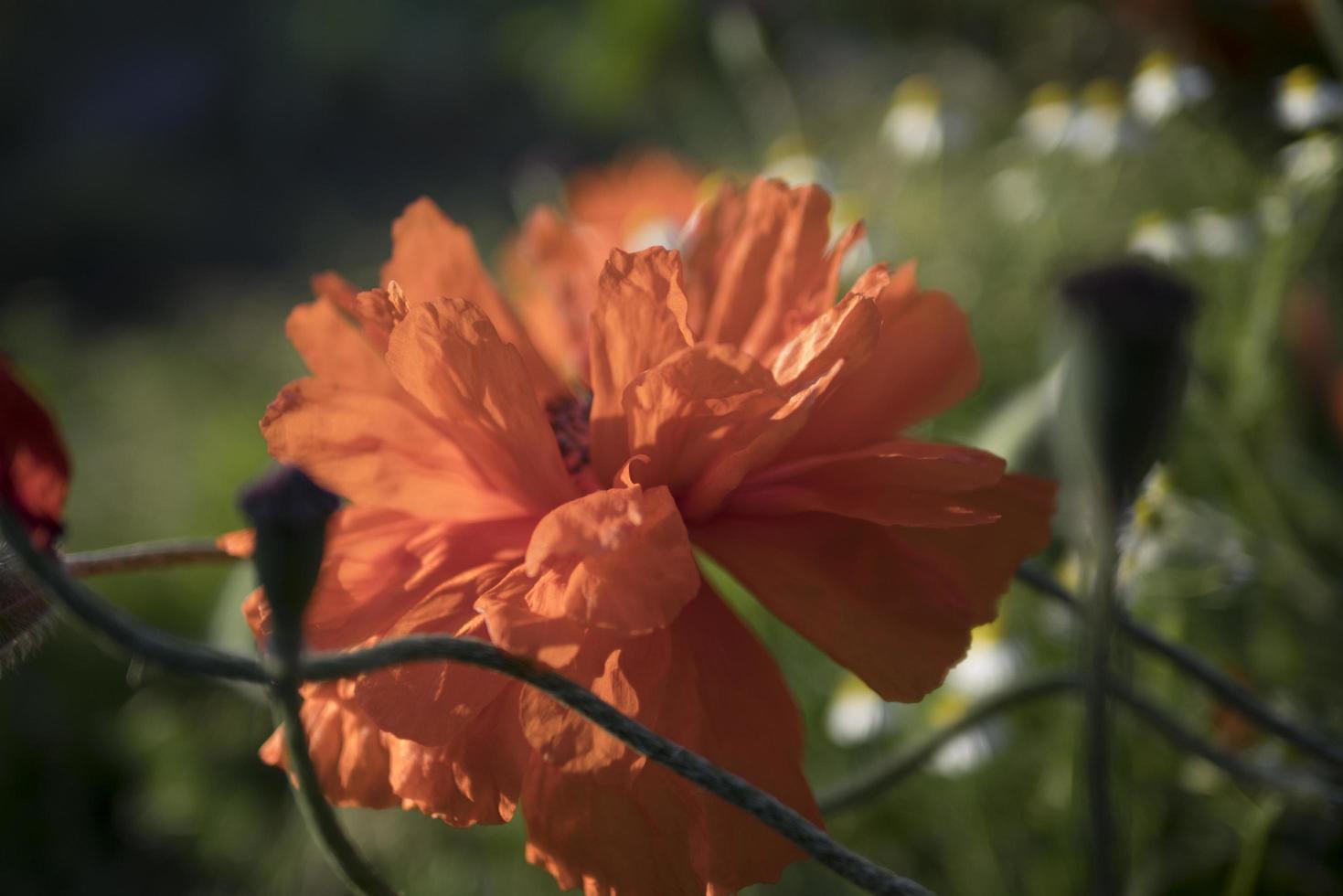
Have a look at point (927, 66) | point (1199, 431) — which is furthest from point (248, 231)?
point (1199, 431)

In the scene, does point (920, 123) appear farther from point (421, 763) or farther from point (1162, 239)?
point (421, 763)

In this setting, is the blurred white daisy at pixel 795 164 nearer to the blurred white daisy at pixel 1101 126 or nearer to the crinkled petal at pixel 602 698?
the blurred white daisy at pixel 1101 126

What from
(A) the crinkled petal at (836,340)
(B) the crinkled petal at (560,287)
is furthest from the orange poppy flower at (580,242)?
(A) the crinkled petal at (836,340)

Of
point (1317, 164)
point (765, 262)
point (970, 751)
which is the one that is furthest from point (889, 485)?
point (1317, 164)

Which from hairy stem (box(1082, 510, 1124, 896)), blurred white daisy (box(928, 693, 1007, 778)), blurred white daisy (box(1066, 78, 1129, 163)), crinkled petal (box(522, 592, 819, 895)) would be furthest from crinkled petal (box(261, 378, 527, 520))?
blurred white daisy (box(1066, 78, 1129, 163))

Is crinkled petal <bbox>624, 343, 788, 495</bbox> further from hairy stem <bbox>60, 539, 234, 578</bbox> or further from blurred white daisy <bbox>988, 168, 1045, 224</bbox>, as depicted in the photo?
blurred white daisy <bbox>988, 168, 1045, 224</bbox>

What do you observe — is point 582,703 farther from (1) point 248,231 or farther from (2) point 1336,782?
(1) point 248,231
